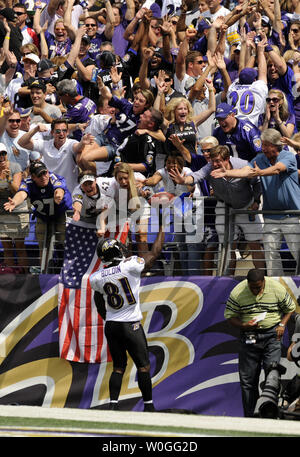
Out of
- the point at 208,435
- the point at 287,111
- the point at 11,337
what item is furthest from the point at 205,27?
the point at 208,435

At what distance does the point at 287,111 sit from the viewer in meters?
13.6

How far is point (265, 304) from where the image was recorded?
455 inches

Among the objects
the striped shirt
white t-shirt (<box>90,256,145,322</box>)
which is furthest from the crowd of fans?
white t-shirt (<box>90,256,145,322</box>)

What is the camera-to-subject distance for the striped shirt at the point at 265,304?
11531mm

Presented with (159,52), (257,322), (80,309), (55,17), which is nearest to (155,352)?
(80,309)

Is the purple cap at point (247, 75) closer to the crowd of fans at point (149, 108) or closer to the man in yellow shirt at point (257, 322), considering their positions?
the crowd of fans at point (149, 108)

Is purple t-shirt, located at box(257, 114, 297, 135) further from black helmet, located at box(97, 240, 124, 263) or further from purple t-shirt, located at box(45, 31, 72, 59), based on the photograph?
purple t-shirt, located at box(45, 31, 72, 59)

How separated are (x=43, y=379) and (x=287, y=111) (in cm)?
483

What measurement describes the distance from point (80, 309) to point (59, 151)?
7.26 feet

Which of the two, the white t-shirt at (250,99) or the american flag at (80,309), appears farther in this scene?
the white t-shirt at (250,99)

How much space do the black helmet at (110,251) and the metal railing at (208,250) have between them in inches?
32.3

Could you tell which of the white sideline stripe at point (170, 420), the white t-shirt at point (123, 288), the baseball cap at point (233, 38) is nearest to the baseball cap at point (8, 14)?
the baseball cap at point (233, 38)

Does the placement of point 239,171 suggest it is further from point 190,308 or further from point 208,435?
point 208,435

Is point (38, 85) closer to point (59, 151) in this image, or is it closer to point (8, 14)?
point (59, 151)
